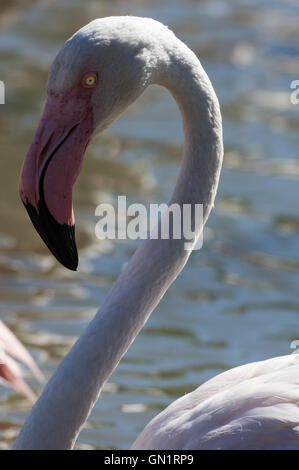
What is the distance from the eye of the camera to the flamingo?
297 centimetres

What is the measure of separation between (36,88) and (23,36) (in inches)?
59.8

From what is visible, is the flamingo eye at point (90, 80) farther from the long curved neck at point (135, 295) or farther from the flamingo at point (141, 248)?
the long curved neck at point (135, 295)

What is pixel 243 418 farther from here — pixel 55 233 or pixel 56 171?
pixel 56 171

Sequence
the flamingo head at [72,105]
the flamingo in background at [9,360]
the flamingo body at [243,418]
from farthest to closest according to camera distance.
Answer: the flamingo in background at [9,360]
the flamingo body at [243,418]
the flamingo head at [72,105]

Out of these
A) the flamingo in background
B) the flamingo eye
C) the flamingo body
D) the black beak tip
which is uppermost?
the flamingo eye

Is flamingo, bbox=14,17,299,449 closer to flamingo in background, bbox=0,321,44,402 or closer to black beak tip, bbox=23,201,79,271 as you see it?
black beak tip, bbox=23,201,79,271

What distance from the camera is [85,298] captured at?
586 centimetres

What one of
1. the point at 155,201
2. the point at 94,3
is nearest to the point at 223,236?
the point at 155,201

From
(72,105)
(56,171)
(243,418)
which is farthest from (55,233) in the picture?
(243,418)

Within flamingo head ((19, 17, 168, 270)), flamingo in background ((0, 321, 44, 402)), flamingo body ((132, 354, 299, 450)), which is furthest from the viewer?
flamingo in background ((0, 321, 44, 402))

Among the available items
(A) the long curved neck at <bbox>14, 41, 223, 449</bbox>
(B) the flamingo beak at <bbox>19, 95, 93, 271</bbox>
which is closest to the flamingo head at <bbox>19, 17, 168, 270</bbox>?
(B) the flamingo beak at <bbox>19, 95, 93, 271</bbox>

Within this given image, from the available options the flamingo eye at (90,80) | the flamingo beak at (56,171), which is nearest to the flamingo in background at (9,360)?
the flamingo beak at (56,171)

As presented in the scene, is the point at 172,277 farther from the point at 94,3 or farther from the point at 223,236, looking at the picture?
the point at 94,3

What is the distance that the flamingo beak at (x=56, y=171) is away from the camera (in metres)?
2.96
